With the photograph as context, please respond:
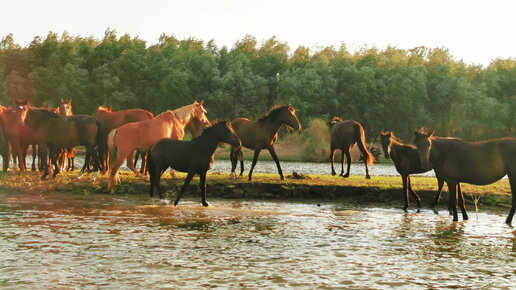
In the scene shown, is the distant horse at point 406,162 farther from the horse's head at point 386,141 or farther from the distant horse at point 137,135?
the distant horse at point 137,135

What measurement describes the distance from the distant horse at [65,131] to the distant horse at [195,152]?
3.99 m

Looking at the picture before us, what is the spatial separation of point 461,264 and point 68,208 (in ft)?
32.2

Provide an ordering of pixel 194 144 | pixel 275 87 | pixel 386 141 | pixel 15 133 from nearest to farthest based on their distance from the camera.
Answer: pixel 194 144, pixel 386 141, pixel 15 133, pixel 275 87

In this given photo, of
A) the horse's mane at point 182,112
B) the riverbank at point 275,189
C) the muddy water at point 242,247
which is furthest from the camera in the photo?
the horse's mane at point 182,112

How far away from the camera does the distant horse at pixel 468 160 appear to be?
1402cm

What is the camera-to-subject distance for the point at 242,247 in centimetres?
1055

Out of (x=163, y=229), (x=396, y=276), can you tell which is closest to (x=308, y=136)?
(x=163, y=229)

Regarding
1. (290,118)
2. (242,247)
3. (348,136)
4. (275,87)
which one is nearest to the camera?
(242,247)

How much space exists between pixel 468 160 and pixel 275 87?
69.6 metres

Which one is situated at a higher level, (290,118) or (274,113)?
(274,113)

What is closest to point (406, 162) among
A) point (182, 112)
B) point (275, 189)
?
point (275, 189)

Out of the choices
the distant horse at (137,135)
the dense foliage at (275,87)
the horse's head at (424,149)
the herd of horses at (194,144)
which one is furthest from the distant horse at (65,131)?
the dense foliage at (275,87)

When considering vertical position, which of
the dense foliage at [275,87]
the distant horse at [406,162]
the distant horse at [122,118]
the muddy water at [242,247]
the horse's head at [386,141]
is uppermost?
the dense foliage at [275,87]

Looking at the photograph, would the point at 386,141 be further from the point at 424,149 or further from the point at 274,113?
the point at 274,113
